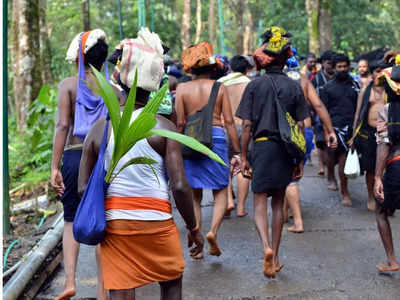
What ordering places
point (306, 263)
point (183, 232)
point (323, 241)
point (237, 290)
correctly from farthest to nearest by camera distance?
1. point (183, 232)
2. point (323, 241)
3. point (306, 263)
4. point (237, 290)

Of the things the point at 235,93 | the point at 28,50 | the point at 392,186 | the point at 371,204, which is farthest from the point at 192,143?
the point at 28,50

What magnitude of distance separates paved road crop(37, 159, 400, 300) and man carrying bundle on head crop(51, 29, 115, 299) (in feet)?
2.64

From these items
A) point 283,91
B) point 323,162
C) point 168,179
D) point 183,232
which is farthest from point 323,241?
point 323,162

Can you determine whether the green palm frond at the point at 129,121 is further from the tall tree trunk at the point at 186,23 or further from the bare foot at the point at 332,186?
the tall tree trunk at the point at 186,23

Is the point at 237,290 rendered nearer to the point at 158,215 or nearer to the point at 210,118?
the point at 210,118

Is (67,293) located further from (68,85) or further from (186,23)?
(186,23)

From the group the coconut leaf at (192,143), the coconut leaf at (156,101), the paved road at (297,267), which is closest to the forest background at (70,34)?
the paved road at (297,267)

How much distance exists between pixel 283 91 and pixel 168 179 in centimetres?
249

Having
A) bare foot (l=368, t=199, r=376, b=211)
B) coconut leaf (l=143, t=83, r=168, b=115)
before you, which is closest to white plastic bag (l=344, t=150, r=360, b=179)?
bare foot (l=368, t=199, r=376, b=211)

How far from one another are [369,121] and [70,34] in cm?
2637

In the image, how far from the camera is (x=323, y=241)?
712 centimetres

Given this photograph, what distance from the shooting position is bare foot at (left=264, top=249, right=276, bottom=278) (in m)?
5.36

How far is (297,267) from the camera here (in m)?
6.14

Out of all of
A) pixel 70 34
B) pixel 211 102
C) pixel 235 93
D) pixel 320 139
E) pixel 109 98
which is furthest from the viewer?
pixel 70 34
